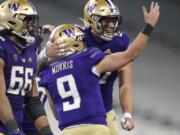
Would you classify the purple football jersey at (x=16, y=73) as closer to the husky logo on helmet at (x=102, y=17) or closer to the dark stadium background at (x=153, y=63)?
Answer: the husky logo on helmet at (x=102, y=17)

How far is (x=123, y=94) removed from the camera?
18.3 feet

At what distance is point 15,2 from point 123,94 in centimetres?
111

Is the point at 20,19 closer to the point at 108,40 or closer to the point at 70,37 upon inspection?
the point at 70,37

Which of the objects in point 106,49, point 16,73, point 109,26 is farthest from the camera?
point 106,49

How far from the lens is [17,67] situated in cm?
470

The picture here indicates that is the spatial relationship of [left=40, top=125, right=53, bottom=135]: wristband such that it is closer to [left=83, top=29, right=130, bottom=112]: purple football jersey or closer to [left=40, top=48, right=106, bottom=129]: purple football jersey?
[left=40, top=48, right=106, bottom=129]: purple football jersey

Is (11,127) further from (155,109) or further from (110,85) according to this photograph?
(155,109)

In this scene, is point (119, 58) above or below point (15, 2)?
below

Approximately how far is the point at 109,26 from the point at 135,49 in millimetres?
618

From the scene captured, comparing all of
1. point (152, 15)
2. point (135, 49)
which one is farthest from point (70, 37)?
point (152, 15)

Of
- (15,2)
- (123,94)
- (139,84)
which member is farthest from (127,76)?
(139,84)

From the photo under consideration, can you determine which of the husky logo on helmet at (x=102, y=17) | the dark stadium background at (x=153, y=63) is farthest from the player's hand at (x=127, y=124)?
the dark stadium background at (x=153, y=63)

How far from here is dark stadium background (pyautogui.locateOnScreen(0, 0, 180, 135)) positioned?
30.6 ft

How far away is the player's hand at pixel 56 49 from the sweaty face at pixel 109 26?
385 mm
